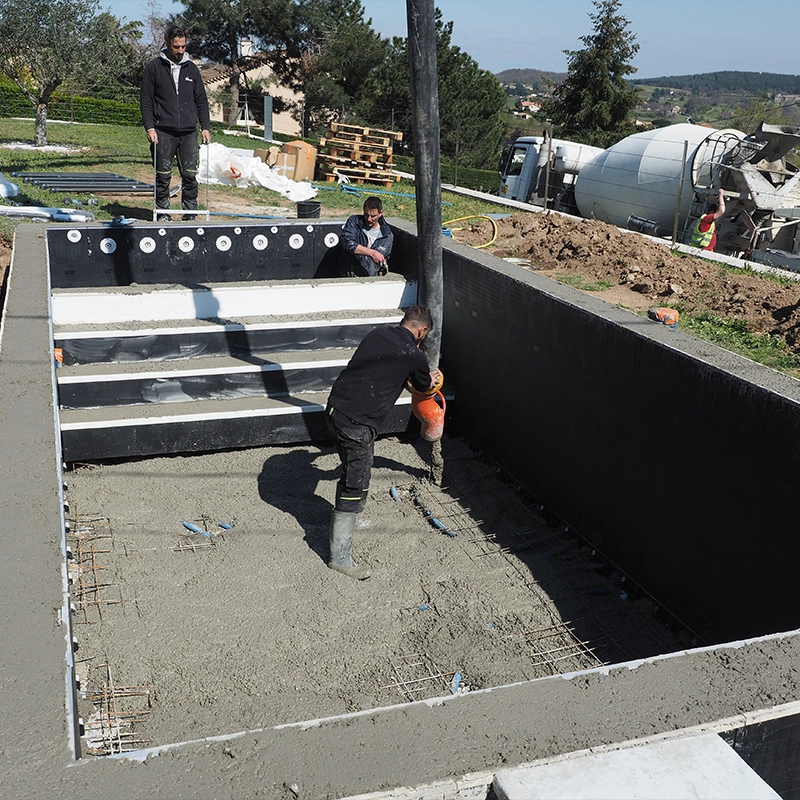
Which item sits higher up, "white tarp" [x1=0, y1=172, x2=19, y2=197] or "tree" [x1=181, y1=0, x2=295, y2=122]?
"tree" [x1=181, y1=0, x2=295, y2=122]

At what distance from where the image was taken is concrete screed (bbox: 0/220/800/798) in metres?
2.27

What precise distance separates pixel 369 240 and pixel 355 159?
10.2 meters

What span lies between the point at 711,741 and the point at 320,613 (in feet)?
10.3

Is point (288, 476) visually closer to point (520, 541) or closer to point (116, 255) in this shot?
point (520, 541)

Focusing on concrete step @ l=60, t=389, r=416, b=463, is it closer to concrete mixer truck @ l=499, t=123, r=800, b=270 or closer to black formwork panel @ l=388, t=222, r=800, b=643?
black formwork panel @ l=388, t=222, r=800, b=643

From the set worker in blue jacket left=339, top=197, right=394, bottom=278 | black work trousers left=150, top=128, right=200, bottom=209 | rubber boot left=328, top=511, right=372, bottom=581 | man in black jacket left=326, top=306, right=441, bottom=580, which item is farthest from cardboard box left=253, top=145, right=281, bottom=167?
rubber boot left=328, top=511, right=372, bottom=581

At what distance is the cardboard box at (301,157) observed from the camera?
51.2ft

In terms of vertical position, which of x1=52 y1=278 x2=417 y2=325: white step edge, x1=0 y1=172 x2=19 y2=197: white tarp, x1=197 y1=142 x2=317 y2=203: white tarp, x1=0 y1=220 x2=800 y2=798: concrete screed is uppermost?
x1=197 y1=142 x2=317 y2=203: white tarp

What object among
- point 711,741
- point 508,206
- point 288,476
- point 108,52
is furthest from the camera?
point 108,52

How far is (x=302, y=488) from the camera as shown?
6734 millimetres

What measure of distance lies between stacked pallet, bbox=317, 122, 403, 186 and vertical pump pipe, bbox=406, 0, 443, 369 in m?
11.2

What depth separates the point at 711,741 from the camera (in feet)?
7.74

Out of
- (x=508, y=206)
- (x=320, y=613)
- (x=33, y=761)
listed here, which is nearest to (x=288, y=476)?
(x=320, y=613)

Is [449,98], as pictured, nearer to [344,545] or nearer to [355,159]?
[355,159]
